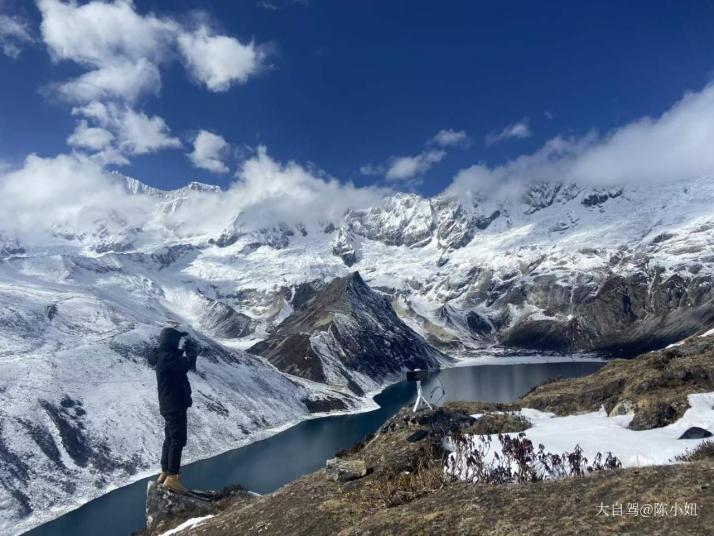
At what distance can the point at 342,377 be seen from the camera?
647ft

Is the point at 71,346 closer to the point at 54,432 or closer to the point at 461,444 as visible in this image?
the point at 54,432

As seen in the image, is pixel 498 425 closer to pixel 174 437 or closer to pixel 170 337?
pixel 174 437

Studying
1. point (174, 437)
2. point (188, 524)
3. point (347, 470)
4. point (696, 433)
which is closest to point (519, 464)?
point (347, 470)

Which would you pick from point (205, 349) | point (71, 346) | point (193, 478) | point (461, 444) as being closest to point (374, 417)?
point (205, 349)

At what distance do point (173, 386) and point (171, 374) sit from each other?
54 cm

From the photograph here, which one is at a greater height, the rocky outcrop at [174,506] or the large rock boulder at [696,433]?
the large rock boulder at [696,433]

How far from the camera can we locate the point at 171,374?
25000 millimetres

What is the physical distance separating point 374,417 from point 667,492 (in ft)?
442

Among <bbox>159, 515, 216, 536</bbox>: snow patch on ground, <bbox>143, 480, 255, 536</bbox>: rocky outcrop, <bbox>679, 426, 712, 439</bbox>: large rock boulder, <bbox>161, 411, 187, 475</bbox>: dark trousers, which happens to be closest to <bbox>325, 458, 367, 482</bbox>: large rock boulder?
<bbox>159, 515, 216, 536</bbox>: snow patch on ground

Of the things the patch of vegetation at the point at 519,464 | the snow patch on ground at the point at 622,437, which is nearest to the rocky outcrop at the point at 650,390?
the snow patch on ground at the point at 622,437

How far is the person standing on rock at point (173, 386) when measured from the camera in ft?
81.7

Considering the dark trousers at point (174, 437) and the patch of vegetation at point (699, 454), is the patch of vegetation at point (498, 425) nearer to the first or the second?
the patch of vegetation at point (699, 454)

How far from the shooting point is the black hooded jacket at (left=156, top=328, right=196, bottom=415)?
81.6 ft

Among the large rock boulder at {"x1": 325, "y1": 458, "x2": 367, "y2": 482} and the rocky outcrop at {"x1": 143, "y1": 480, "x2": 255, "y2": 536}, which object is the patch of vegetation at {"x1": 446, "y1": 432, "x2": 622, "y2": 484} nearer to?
the large rock boulder at {"x1": 325, "y1": 458, "x2": 367, "y2": 482}
